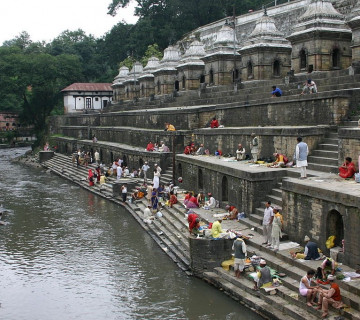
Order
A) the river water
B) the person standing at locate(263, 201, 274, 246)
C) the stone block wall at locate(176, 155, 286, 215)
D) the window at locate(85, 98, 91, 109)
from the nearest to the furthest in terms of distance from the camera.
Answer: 1. the river water
2. the person standing at locate(263, 201, 274, 246)
3. the stone block wall at locate(176, 155, 286, 215)
4. the window at locate(85, 98, 91, 109)

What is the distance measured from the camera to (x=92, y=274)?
11.4 m

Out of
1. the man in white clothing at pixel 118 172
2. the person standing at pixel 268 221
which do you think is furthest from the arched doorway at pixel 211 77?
the person standing at pixel 268 221

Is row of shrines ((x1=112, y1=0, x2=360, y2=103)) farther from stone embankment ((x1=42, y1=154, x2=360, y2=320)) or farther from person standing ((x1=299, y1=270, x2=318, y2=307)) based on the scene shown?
person standing ((x1=299, y1=270, x2=318, y2=307))

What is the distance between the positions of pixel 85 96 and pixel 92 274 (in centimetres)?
3685

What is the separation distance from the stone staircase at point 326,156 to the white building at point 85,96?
116 ft

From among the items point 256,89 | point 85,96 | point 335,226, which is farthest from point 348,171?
point 85,96

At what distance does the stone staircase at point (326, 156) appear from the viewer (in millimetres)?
11680

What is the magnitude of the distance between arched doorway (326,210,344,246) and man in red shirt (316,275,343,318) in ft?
4.96

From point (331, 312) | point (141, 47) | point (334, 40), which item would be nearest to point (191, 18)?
point (141, 47)

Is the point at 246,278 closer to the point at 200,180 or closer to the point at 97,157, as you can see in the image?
the point at 200,180

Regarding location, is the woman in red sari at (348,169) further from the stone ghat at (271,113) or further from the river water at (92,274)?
the river water at (92,274)

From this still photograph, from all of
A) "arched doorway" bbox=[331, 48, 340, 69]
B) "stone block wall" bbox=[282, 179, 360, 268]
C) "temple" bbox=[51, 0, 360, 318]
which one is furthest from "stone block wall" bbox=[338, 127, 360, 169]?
"arched doorway" bbox=[331, 48, 340, 69]

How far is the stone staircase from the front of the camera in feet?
38.3

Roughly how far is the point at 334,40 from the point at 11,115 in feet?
140
